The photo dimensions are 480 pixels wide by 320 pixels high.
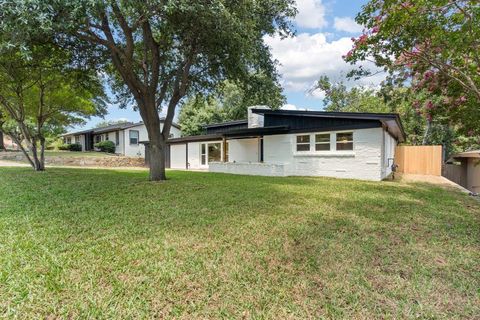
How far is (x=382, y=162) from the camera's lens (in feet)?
39.5

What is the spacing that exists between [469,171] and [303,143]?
12681 mm

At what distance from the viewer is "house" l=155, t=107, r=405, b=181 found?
11.9 m

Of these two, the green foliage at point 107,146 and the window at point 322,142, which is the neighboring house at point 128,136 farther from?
the window at point 322,142

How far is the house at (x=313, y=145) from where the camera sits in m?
11.9

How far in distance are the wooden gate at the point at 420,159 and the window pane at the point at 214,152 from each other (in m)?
12.0

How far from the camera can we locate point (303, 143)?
14164 mm

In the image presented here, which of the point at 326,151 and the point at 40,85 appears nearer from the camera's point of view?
the point at 40,85

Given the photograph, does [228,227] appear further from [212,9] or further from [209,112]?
[209,112]

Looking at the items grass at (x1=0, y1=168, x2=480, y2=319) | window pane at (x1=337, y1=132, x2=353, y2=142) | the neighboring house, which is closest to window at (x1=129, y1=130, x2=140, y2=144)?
the neighboring house

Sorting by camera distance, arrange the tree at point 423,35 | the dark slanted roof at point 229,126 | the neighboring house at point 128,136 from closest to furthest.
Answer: the tree at point 423,35 → the dark slanted roof at point 229,126 → the neighboring house at point 128,136

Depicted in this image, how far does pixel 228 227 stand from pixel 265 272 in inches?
61.1

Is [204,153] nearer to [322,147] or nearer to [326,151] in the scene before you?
[322,147]

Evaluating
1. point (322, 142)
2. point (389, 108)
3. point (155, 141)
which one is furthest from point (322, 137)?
point (389, 108)

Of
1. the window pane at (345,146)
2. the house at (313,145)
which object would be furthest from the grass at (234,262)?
→ the window pane at (345,146)
